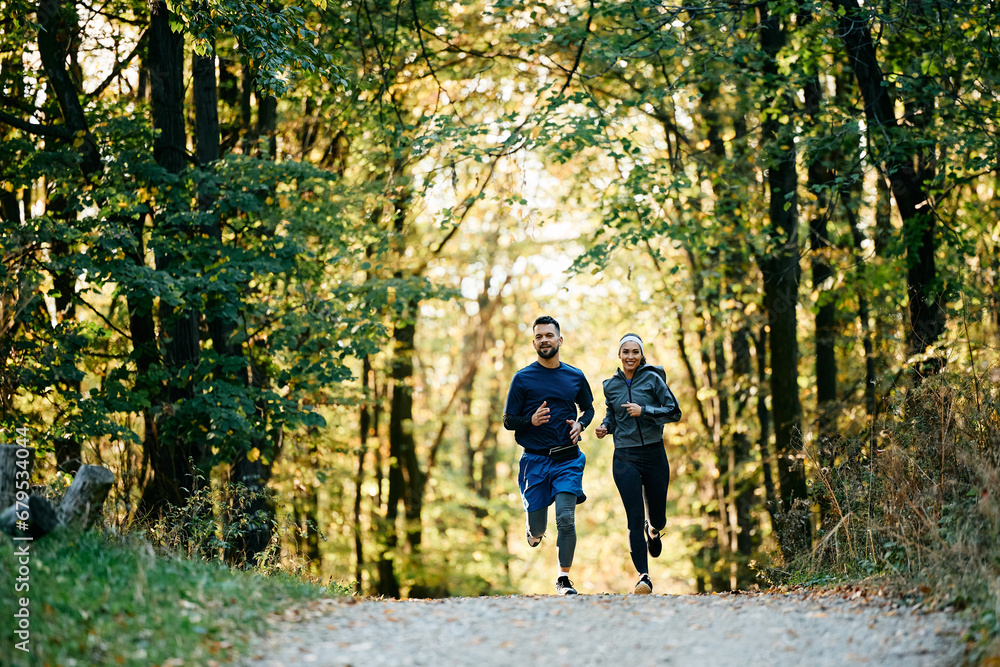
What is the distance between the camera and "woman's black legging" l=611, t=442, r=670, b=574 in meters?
7.86

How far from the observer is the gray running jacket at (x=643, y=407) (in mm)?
7887

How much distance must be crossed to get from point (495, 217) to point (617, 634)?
9.19m

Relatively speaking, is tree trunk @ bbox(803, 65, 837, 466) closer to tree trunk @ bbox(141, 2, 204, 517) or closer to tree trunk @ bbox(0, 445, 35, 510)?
tree trunk @ bbox(141, 2, 204, 517)

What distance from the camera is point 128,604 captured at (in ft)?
16.2

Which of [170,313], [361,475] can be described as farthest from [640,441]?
[361,475]


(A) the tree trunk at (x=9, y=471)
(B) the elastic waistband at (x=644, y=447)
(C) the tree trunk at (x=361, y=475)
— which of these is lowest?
(C) the tree trunk at (x=361, y=475)

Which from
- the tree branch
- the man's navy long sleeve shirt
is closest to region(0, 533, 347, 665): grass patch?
the man's navy long sleeve shirt

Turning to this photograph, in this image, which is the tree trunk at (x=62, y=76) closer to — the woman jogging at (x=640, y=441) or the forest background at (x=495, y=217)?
the forest background at (x=495, y=217)

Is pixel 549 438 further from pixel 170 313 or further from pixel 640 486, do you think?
pixel 170 313

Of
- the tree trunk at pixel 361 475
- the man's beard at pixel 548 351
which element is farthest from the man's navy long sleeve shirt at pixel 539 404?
the tree trunk at pixel 361 475

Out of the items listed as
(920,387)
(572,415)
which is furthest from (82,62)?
(920,387)

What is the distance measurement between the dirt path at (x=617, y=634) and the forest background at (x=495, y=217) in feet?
1.52

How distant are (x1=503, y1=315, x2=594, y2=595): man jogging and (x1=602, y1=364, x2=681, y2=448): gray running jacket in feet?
0.80

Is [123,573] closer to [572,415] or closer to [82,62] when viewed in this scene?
[572,415]
